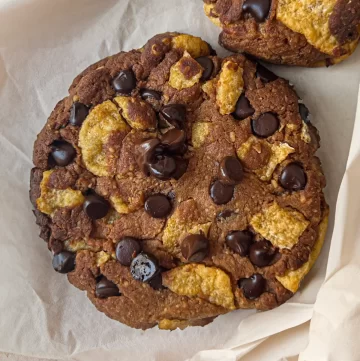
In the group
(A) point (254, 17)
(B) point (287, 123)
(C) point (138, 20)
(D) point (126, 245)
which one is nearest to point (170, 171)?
(D) point (126, 245)

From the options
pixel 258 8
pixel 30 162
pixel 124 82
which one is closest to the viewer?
pixel 258 8

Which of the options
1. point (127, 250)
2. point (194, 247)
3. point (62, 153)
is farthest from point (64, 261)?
point (194, 247)

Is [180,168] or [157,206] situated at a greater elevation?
[180,168]

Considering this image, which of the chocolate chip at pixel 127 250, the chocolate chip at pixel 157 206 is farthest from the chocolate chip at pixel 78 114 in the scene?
the chocolate chip at pixel 127 250

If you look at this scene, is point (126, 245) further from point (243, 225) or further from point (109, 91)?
point (109, 91)

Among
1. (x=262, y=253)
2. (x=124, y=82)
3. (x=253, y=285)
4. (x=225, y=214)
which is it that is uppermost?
(x=124, y=82)

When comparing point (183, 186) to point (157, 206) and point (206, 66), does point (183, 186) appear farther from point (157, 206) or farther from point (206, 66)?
point (206, 66)

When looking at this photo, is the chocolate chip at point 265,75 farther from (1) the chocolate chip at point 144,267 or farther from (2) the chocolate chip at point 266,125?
(1) the chocolate chip at point 144,267
